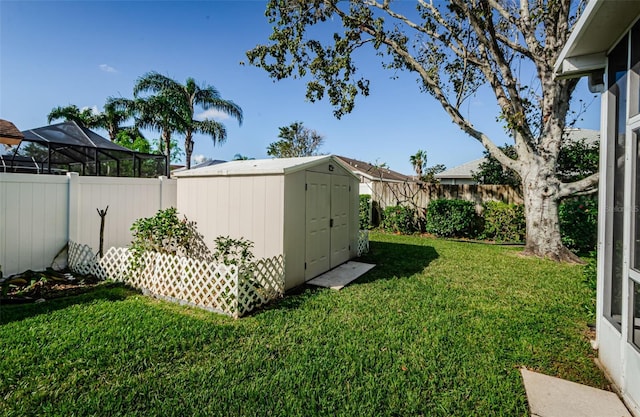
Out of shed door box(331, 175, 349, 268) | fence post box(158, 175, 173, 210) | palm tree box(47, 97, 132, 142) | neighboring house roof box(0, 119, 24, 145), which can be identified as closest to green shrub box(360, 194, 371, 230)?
shed door box(331, 175, 349, 268)

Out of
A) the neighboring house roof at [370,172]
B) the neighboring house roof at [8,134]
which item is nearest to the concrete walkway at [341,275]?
the neighboring house roof at [8,134]

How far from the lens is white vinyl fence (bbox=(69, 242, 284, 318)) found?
4184 millimetres

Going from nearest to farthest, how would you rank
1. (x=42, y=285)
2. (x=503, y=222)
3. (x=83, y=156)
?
(x=42, y=285), (x=83, y=156), (x=503, y=222)

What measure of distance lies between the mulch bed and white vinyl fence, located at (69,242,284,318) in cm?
38

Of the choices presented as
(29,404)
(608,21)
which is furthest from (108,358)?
(608,21)

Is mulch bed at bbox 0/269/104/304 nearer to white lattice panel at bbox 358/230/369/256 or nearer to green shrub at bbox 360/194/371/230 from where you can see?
white lattice panel at bbox 358/230/369/256

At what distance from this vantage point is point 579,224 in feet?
28.8

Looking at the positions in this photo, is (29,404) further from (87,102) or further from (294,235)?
(87,102)

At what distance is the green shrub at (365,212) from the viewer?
40.7 feet

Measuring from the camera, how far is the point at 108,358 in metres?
2.98

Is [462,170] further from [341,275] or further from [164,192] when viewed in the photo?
[164,192]

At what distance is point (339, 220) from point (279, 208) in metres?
2.30

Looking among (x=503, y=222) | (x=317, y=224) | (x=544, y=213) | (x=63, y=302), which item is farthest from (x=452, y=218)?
(x=63, y=302)

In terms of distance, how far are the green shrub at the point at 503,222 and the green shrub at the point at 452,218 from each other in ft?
1.40
